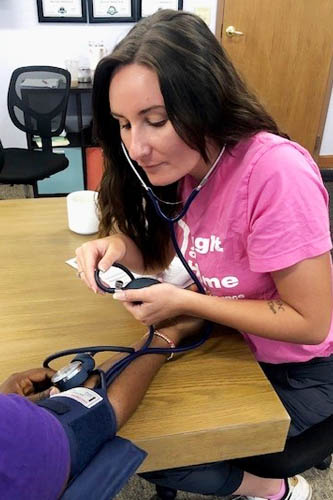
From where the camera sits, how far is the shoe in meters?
1.23

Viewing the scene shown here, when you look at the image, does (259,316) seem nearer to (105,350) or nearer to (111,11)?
(105,350)

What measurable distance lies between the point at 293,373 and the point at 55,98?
234 cm

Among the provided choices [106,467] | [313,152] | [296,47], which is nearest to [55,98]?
[296,47]

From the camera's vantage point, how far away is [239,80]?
0.84 m

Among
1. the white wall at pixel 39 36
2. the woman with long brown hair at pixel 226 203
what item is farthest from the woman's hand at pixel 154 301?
the white wall at pixel 39 36

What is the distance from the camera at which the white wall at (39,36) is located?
3.06m

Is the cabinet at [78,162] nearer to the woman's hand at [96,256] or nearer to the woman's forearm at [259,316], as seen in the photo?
the woman's hand at [96,256]

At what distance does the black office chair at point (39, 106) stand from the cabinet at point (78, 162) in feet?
0.76

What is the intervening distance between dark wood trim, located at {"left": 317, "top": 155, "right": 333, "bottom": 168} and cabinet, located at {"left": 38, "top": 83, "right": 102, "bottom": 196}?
5.92 feet

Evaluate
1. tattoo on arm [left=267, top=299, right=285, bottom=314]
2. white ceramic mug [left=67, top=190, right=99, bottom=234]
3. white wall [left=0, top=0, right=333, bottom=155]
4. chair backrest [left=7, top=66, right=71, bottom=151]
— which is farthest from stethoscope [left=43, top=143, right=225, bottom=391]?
white wall [left=0, top=0, right=333, bottom=155]

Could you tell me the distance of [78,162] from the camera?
3176 mm

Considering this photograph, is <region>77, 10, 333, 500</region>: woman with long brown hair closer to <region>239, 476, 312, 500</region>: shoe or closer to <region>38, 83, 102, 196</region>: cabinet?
<region>239, 476, 312, 500</region>: shoe

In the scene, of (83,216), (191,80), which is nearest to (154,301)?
(191,80)

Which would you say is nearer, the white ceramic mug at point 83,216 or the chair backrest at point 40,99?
the white ceramic mug at point 83,216
